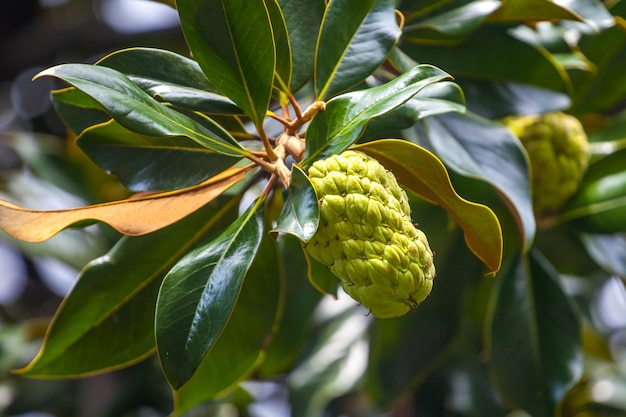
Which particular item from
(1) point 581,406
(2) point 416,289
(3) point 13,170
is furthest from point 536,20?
(3) point 13,170

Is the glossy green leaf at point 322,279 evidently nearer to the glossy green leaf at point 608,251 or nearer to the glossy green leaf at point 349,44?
the glossy green leaf at point 349,44

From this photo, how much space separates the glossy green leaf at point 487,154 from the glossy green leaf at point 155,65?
1.19 feet

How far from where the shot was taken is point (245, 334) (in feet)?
3.72

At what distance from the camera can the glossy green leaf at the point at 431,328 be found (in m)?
1.42

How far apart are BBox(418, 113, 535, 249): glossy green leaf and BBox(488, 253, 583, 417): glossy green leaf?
12.5 inches

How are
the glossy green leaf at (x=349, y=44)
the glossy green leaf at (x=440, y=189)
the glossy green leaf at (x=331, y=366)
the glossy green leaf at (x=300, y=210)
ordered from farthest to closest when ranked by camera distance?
the glossy green leaf at (x=331, y=366), the glossy green leaf at (x=349, y=44), the glossy green leaf at (x=440, y=189), the glossy green leaf at (x=300, y=210)

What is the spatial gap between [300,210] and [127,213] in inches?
9.5

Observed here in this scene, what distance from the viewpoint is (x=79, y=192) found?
6.26ft

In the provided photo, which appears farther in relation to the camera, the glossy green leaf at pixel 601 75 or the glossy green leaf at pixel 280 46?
the glossy green leaf at pixel 601 75

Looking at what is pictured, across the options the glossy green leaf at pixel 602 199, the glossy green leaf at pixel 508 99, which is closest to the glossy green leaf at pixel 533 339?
the glossy green leaf at pixel 602 199

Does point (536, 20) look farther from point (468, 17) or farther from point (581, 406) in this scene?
point (581, 406)

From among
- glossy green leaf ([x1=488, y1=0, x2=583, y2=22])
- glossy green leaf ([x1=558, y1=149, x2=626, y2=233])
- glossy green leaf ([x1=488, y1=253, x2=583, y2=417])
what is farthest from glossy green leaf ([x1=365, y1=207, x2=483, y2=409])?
glossy green leaf ([x1=488, y1=0, x2=583, y2=22])

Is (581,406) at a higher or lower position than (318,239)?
lower

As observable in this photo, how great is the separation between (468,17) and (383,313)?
555 mm
